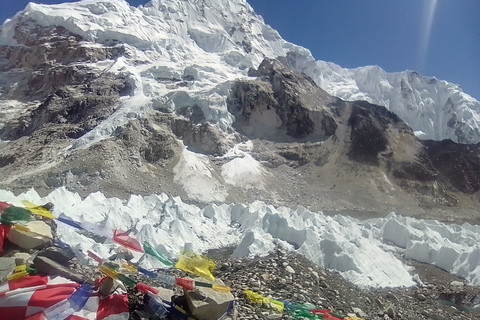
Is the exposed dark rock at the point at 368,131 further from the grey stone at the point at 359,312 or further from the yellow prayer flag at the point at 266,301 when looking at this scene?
the yellow prayer flag at the point at 266,301

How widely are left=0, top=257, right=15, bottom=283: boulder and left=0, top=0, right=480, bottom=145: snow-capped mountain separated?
4487cm

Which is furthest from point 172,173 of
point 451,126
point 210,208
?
point 451,126

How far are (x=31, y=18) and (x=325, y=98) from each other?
64.1m

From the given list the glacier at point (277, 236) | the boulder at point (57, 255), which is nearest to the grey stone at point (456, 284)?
the glacier at point (277, 236)

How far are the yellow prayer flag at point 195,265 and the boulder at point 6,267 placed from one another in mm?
2249

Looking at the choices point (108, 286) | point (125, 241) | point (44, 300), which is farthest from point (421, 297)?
point (44, 300)

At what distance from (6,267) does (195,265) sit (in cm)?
268

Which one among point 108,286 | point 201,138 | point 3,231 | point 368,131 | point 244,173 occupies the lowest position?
point 244,173

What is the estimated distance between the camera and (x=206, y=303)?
5.59 m

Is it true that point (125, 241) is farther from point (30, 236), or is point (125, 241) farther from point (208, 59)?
point (208, 59)

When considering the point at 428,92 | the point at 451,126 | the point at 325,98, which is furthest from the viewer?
the point at 428,92

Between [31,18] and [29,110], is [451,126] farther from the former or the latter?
[31,18]

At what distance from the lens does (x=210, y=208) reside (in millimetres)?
23938

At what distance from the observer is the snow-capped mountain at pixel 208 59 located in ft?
211
